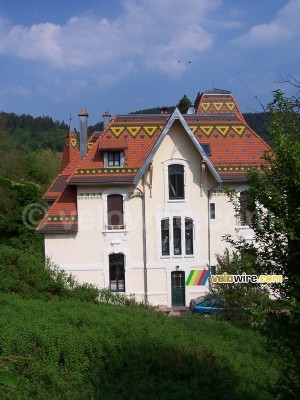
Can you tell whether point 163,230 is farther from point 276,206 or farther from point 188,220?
point 276,206

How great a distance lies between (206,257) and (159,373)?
10.9m

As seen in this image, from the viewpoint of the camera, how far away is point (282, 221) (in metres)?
5.74

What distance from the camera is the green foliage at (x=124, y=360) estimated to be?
422 inches

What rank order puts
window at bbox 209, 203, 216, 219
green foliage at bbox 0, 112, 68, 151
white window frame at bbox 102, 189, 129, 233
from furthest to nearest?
green foliage at bbox 0, 112, 68, 151 < window at bbox 209, 203, 216, 219 < white window frame at bbox 102, 189, 129, 233

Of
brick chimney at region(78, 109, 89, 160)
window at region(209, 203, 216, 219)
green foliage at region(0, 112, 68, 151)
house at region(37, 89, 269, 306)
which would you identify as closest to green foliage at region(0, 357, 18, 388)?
house at region(37, 89, 269, 306)

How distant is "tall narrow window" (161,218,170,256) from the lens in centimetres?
2214

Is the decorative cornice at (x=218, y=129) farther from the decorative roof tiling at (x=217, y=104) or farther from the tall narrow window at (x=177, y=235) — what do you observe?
the tall narrow window at (x=177, y=235)

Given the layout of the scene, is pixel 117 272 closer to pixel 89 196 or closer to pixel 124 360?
pixel 89 196

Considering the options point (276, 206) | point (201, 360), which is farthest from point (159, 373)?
point (276, 206)

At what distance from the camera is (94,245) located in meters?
22.0

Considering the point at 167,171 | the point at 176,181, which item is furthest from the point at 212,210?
the point at 167,171

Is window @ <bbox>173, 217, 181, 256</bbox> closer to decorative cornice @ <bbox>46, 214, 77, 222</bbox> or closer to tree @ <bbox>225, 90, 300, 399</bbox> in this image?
decorative cornice @ <bbox>46, 214, 77, 222</bbox>

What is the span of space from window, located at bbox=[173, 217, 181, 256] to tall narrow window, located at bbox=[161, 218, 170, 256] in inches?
12.4

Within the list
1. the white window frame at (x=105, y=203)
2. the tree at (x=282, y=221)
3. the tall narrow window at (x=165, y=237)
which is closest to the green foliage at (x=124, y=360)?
the tree at (x=282, y=221)
